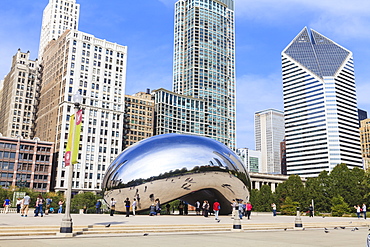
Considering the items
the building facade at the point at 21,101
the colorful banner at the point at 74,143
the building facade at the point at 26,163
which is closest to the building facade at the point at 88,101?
the building facade at the point at 26,163

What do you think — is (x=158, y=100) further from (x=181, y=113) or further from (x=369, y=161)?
(x=369, y=161)

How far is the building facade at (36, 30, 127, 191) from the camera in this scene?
11631 cm

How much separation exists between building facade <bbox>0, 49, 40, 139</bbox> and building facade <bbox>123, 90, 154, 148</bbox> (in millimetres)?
36988

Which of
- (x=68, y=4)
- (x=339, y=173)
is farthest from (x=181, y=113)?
(x=339, y=173)

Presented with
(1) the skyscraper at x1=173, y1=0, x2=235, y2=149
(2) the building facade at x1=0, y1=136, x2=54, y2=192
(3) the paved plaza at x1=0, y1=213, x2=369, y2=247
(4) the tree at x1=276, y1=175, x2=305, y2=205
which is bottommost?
(3) the paved plaza at x1=0, y1=213, x2=369, y2=247

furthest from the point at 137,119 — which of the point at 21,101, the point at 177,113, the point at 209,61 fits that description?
the point at 209,61

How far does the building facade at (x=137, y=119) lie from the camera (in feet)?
456

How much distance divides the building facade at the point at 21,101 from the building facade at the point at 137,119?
37.0 m

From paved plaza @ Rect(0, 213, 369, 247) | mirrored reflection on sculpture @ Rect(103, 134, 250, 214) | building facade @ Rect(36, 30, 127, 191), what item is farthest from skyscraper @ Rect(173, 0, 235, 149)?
paved plaza @ Rect(0, 213, 369, 247)

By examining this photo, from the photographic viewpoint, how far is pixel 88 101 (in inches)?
4788

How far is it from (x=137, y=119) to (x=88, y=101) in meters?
25.5

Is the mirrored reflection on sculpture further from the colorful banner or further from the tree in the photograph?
the tree

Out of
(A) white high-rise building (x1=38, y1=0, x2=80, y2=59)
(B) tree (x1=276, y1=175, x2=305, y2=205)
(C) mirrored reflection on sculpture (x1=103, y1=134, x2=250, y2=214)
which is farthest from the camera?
(A) white high-rise building (x1=38, y1=0, x2=80, y2=59)

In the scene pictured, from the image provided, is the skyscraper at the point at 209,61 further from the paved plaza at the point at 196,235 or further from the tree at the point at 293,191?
the paved plaza at the point at 196,235
